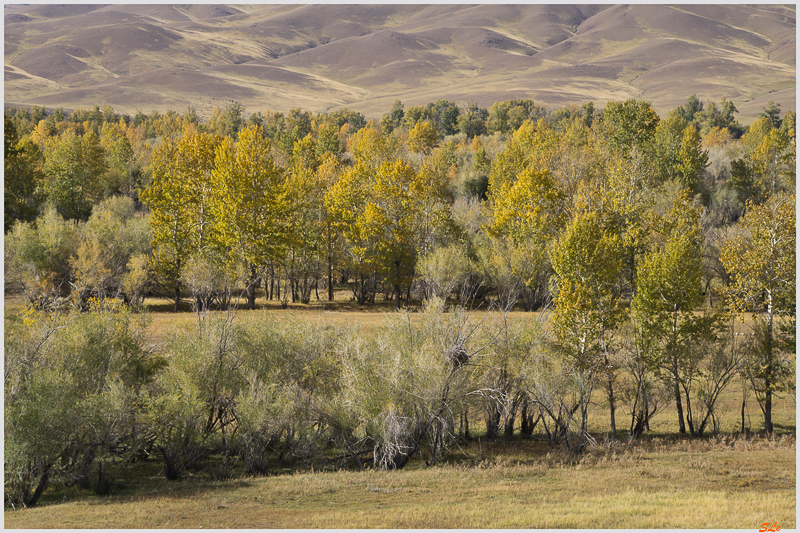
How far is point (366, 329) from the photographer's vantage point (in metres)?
42.3

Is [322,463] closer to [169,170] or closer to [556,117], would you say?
[169,170]

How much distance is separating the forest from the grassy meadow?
136 centimetres

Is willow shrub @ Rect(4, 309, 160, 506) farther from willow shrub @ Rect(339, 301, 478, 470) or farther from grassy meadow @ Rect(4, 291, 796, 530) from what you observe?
willow shrub @ Rect(339, 301, 478, 470)

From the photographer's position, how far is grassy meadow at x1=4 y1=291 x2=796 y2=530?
19.7 m

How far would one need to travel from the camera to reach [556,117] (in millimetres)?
168625

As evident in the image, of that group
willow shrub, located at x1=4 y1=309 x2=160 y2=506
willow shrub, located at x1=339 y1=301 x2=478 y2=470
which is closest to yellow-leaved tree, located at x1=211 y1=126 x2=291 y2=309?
willow shrub, located at x1=4 y1=309 x2=160 y2=506

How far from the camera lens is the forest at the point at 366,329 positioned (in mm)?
26656

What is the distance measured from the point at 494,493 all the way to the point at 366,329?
66.9 ft

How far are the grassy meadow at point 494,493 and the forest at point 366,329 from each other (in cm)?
136

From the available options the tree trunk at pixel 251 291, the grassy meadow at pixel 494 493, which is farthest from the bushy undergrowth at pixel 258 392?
the tree trunk at pixel 251 291

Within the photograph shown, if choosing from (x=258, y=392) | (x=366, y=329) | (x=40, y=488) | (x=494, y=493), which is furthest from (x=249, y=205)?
(x=494, y=493)

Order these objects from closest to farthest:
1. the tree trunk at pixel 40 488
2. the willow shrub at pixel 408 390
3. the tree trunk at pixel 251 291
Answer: the tree trunk at pixel 40 488
the willow shrub at pixel 408 390
the tree trunk at pixel 251 291

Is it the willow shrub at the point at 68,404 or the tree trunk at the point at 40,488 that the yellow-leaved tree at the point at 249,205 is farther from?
the tree trunk at the point at 40,488

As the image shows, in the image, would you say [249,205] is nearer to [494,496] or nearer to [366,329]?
[366,329]
